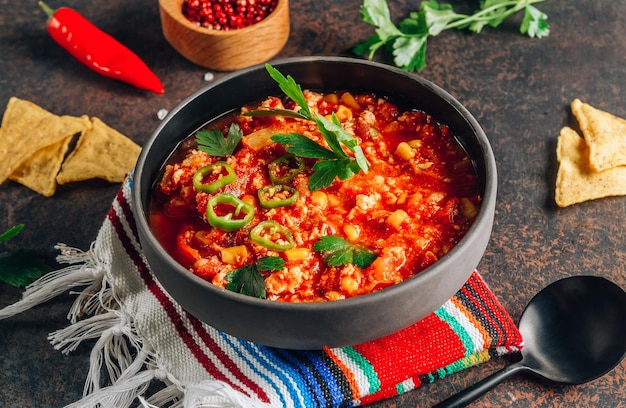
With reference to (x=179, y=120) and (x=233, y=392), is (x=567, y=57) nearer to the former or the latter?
(x=179, y=120)

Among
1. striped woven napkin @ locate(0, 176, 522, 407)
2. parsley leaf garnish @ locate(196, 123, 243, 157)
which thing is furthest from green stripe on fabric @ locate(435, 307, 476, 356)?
parsley leaf garnish @ locate(196, 123, 243, 157)

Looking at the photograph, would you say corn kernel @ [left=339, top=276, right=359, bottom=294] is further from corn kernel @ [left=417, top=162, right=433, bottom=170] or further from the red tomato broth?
corn kernel @ [left=417, top=162, right=433, bottom=170]

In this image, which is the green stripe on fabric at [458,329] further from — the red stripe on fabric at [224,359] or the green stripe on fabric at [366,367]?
the red stripe on fabric at [224,359]

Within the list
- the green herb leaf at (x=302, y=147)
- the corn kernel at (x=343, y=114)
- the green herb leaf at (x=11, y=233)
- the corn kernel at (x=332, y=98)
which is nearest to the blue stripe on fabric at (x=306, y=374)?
the green herb leaf at (x=302, y=147)

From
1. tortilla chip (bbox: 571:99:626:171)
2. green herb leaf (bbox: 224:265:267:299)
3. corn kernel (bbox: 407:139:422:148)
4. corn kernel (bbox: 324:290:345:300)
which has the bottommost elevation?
A: tortilla chip (bbox: 571:99:626:171)

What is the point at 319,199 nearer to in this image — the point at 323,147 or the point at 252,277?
the point at 323,147

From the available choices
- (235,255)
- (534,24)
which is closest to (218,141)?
(235,255)

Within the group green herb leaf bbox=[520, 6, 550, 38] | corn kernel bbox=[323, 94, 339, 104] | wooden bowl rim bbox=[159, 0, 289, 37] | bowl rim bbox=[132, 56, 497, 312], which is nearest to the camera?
bowl rim bbox=[132, 56, 497, 312]

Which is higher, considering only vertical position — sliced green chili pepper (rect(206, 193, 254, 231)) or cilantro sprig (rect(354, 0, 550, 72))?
sliced green chili pepper (rect(206, 193, 254, 231))
